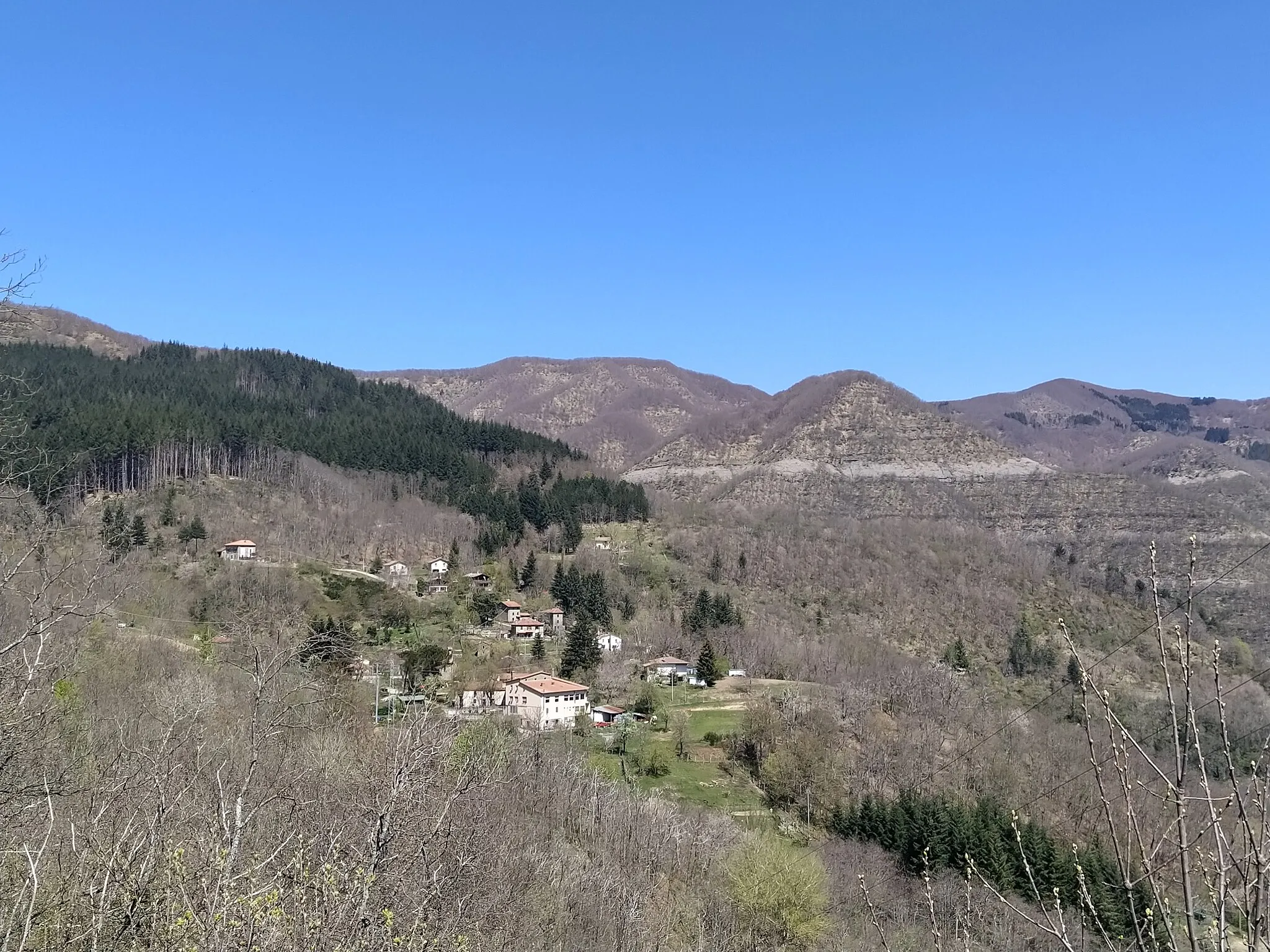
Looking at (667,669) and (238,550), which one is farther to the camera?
(238,550)

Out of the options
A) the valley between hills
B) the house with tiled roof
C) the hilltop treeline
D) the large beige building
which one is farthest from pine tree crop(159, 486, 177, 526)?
the house with tiled roof

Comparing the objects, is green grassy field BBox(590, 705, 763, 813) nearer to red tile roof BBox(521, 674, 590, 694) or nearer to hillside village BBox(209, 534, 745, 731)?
hillside village BBox(209, 534, 745, 731)

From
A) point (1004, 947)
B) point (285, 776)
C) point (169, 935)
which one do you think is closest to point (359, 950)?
point (169, 935)

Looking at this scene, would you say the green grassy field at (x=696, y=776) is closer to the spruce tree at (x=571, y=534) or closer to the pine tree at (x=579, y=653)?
A: the pine tree at (x=579, y=653)

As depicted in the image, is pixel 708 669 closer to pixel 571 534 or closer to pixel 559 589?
pixel 559 589

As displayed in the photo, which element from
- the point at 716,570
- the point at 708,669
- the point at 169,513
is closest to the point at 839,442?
the point at 716,570

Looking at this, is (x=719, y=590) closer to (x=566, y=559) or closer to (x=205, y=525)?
(x=566, y=559)
